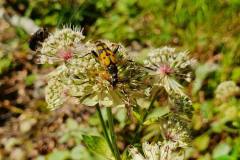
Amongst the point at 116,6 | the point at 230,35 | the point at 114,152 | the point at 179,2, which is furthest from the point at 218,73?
the point at 114,152

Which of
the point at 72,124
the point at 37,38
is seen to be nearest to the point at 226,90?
the point at 72,124

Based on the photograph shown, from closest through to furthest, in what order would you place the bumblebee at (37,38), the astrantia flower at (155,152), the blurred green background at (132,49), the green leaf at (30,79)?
the astrantia flower at (155,152)
the bumblebee at (37,38)
the blurred green background at (132,49)
the green leaf at (30,79)

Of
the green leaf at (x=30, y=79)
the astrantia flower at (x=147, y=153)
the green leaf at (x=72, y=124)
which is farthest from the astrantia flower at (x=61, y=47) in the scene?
the green leaf at (x=30, y=79)

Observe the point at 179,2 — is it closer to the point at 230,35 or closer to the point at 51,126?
the point at 230,35

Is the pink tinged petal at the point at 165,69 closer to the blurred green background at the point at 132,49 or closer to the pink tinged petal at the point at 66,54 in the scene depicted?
the pink tinged petal at the point at 66,54

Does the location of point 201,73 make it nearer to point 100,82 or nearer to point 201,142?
point 201,142

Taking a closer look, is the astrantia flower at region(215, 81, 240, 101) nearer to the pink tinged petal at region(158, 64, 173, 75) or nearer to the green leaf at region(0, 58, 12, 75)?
the pink tinged petal at region(158, 64, 173, 75)
